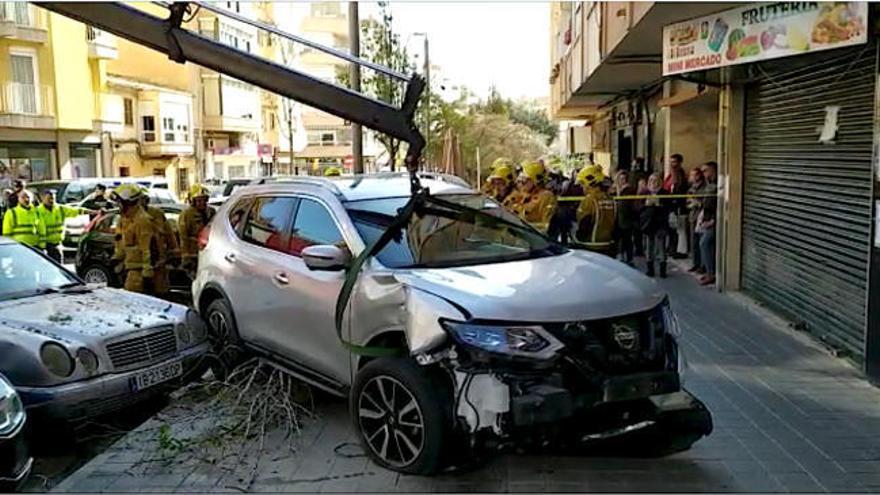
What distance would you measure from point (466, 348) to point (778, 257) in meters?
6.22

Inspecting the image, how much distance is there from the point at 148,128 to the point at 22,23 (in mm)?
9600

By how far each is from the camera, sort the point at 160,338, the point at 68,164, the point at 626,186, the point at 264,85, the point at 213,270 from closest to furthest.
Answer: the point at 264,85 → the point at 160,338 → the point at 213,270 → the point at 626,186 → the point at 68,164

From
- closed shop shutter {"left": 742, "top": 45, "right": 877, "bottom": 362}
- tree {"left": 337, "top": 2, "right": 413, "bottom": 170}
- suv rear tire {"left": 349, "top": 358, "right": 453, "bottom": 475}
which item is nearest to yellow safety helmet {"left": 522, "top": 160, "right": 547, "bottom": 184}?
closed shop shutter {"left": 742, "top": 45, "right": 877, "bottom": 362}

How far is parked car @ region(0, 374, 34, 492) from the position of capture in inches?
170

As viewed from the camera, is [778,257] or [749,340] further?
[778,257]

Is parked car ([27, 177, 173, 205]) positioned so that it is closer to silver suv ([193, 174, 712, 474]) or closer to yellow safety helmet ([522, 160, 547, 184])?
yellow safety helmet ([522, 160, 547, 184])

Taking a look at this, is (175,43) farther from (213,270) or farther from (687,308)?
(687,308)

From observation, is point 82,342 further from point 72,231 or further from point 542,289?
point 72,231

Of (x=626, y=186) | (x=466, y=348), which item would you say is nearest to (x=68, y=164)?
(x=626, y=186)

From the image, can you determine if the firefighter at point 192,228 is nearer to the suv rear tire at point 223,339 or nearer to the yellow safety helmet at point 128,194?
the yellow safety helmet at point 128,194

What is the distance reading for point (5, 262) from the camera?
6914 millimetres

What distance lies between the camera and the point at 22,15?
32375 mm

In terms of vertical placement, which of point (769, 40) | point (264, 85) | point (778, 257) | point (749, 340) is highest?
point (769, 40)

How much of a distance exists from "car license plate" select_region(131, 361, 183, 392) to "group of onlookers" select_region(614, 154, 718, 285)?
6.95 meters
